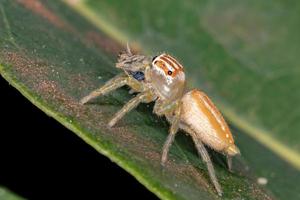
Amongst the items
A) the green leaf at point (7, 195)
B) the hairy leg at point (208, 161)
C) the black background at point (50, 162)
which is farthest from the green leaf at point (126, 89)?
the green leaf at point (7, 195)

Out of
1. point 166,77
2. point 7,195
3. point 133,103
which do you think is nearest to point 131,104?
point 133,103

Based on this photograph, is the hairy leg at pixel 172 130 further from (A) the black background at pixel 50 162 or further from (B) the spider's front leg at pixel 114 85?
(A) the black background at pixel 50 162

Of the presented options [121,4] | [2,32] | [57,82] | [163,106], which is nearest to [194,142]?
[163,106]

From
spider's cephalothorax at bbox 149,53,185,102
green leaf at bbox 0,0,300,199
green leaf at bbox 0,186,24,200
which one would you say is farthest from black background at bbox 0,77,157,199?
spider's cephalothorax at bbox 149,53,185,102

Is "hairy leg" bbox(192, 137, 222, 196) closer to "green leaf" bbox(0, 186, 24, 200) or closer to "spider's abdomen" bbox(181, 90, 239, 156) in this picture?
"spider's abdomen" bbox(181, 90, 239, 156)

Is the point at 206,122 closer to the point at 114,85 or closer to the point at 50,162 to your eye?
the point at 114,85

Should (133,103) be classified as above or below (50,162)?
above
